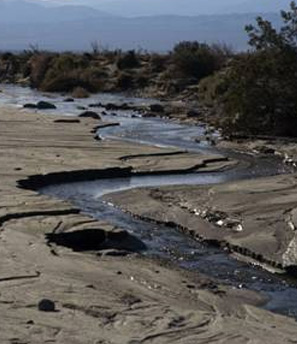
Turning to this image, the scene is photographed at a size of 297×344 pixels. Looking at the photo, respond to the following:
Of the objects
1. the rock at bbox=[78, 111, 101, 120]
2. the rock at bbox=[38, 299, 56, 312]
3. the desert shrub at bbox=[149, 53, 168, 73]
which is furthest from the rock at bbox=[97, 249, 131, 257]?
the desert shrub at bbox=[149, 53, 168, 73]

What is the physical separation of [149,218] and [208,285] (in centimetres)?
445

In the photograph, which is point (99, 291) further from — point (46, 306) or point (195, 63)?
point (195, 63)

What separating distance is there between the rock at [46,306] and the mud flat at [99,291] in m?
0.02

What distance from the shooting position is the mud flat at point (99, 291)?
938 cm

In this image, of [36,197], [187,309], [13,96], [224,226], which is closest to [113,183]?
[36,197]

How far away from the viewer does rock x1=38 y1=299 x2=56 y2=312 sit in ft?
32.4

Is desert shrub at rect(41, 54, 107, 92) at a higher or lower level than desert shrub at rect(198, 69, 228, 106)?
lower

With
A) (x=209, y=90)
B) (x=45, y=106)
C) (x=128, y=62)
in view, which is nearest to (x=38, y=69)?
(x=128, y=62)

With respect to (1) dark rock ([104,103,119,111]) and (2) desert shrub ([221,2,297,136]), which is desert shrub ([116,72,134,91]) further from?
(2) desert shrub ([221,2,297,136])

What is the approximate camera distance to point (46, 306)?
9.91 metres

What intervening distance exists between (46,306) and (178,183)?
9.97 metres

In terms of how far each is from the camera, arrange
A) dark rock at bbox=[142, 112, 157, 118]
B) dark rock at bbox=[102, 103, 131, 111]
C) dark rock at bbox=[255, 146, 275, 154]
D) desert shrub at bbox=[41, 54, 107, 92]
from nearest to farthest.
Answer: dark rock at bbox=[255, 146, 275, 154] < dark rock at bbox=[142, 112, 157, 118] < dark rock at bbox=[102, 103, 131, 111] < desert shrub at bbox=[41, 54, 107, 92]

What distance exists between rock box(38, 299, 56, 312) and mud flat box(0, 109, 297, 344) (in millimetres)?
21

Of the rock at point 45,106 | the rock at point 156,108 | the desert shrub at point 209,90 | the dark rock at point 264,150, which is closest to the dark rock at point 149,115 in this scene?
the rock at point 156,108
